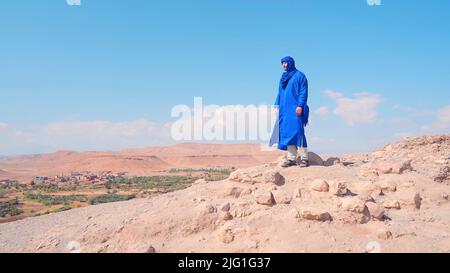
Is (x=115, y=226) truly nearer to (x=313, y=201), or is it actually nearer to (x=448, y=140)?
(x=313, y=201)

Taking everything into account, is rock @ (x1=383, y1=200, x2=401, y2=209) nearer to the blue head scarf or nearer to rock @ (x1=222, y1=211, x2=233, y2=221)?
rock @ (x1=222, y1=211, x2=233, y2=221)

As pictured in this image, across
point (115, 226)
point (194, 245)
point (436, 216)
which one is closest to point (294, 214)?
point (194, 245)

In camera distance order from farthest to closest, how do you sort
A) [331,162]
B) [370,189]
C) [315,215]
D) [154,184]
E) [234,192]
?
1. [154,184]
2. [331,162]
3. [370,189]
4. [234,192]
5. [315,215]

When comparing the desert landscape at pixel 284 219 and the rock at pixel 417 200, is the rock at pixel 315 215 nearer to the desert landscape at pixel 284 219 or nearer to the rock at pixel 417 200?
the desert landscape at pixel 284 219

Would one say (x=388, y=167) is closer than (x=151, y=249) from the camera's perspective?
No

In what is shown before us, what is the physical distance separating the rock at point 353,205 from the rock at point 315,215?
273mm

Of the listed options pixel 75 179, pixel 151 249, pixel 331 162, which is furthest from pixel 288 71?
pixel 75 179

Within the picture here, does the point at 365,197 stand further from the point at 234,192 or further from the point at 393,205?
the point at 234,192

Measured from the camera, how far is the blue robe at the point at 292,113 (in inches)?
267

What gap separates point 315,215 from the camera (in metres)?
4.77

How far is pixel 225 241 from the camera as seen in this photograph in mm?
4598

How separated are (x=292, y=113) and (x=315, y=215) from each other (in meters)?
2.60

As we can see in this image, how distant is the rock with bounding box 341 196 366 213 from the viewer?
4.83 m
